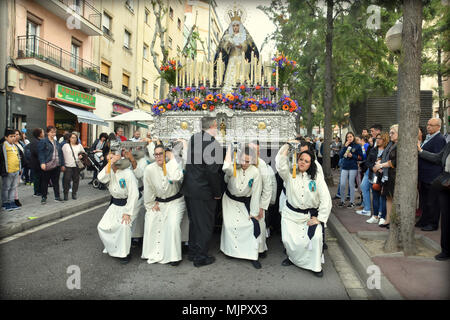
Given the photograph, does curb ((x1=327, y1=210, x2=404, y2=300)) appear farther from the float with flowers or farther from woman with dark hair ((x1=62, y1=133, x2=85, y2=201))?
woman with dark hair ((x1=62, y1=133, x2=85, y2=201))

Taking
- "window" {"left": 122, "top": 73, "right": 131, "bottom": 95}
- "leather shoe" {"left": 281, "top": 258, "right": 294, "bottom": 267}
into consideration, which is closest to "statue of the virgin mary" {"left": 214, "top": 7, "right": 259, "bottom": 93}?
"leather shoe" {"left": 281, "top": 258, "right": 294, "bottom": 267}

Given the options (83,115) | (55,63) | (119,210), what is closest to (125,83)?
(83,115)

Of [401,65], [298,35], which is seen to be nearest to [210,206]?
[401,65]

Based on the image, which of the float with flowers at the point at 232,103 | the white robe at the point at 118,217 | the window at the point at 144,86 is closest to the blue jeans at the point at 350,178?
the float with flowers at the point at 232,103

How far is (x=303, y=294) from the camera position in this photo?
3367 mm

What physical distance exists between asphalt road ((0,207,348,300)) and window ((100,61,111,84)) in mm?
16383

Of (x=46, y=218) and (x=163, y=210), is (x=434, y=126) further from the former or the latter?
(x=46, y=218)

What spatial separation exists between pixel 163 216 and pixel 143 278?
2.89 ft

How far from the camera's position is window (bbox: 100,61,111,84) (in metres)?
19.3

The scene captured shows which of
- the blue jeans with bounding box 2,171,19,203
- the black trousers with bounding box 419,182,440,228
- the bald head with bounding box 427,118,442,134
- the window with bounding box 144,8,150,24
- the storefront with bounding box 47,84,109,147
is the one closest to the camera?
the black trousers with bounding box 419,182,440,228

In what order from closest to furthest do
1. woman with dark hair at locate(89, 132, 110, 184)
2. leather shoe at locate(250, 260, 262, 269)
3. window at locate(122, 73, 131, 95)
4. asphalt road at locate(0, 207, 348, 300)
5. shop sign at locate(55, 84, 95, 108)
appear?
asphalt road at locate(0, 207, 348, 300), leather shoe at locate(250, 260, 262, 269), woman with dark hair at locate(89, 132, 110, 184), shop sign at locate(55, 84, 95, 108), window at locate(122, 73, 131, 95)

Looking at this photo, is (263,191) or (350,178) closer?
(263,191)

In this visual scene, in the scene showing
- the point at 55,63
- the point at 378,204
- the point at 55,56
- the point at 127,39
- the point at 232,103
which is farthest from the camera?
the point at 127,39

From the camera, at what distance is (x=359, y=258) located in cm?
411
